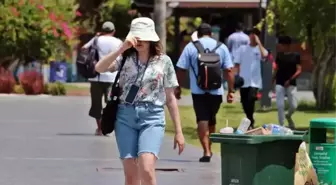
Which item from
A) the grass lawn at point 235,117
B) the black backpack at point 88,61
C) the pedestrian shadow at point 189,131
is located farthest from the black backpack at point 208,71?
the pedestrian shadow at point 189,131

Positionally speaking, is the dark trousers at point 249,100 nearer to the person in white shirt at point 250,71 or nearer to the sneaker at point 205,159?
the person in white shirt at point 250,71

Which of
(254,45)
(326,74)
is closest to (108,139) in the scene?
(254,45)

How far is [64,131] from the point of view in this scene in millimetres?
17859

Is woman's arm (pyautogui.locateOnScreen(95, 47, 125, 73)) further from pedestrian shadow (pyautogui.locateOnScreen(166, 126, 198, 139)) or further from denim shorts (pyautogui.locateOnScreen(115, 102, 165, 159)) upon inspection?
pedestrian shadow (pyautogui.locateOnScreen(166, 126, 198, 139))

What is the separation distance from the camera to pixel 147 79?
8.59 m

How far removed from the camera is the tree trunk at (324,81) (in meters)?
23.2

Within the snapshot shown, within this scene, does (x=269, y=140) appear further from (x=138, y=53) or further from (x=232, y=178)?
(x=138, y=53)

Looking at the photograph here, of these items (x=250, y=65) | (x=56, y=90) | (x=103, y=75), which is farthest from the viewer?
(x=56, y=90)

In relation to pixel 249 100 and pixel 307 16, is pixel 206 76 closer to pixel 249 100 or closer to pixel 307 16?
pixel 249 100

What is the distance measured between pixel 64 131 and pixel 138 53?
9.38 m

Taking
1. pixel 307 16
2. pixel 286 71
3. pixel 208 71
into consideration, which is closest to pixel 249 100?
pixel 286 71

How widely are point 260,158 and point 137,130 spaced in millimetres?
1183

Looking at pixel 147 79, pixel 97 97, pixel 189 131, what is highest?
pixel 147 79

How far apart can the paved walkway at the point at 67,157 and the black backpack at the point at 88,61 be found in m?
1.01
